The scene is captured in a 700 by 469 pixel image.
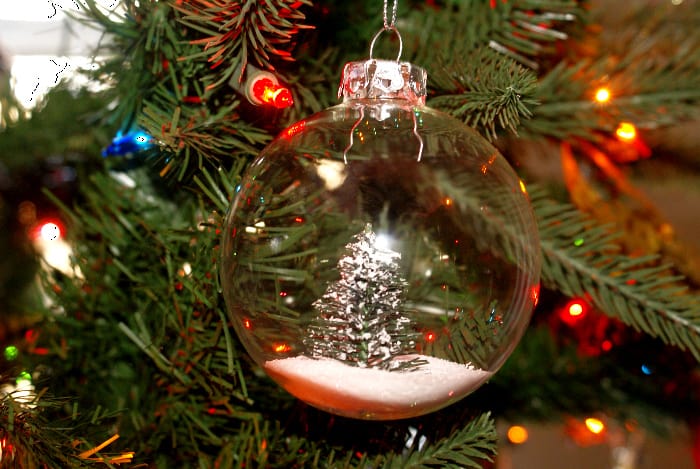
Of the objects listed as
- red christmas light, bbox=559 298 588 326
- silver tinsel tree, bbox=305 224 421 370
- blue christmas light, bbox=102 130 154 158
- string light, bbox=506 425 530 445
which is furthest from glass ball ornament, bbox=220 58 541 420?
string light, bbox=506 425 530 445

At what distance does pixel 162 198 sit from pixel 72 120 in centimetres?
16

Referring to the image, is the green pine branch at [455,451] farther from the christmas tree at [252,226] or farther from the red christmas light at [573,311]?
the red christmas light at [573,311]

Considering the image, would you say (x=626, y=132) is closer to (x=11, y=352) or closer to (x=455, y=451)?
(x=455, y=451)

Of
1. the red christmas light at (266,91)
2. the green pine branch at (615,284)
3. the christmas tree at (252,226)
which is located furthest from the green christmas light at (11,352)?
the green pine branch at (615,284)

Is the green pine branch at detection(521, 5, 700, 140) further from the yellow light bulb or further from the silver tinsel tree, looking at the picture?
the silver tinsel tree

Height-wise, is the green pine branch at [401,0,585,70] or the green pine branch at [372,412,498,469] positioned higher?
the green pine branch at [401,0,585,70]

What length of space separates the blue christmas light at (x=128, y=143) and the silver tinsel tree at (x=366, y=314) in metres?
0.20

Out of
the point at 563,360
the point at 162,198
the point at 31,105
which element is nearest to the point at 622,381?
the point at 563,360

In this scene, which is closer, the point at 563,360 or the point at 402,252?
the point at 402,252

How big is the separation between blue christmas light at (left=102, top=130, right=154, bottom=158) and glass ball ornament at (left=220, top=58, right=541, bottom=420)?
145 mm

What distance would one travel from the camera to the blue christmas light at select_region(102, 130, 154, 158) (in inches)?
16.2

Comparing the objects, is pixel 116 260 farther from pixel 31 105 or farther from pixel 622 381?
pixel 622 381

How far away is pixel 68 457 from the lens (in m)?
0.29

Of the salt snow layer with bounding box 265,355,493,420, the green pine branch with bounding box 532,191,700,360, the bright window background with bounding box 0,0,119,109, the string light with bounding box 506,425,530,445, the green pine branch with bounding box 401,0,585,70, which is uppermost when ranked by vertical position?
the bright window background with bounding box 0,0,119,109
